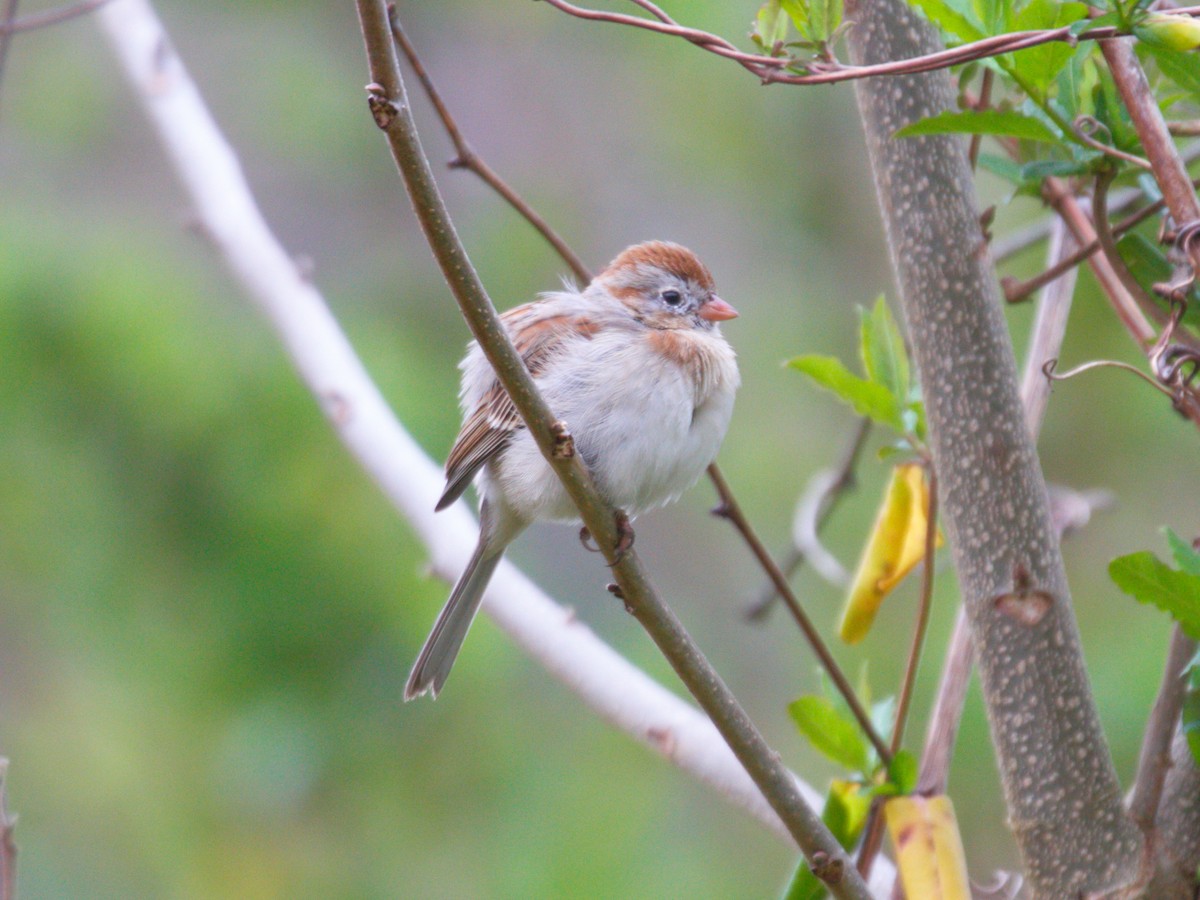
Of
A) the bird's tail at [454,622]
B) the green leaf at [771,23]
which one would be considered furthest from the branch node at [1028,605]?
the bird's tail at [454,622]

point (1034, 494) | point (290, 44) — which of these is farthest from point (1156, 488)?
point (290, 44)

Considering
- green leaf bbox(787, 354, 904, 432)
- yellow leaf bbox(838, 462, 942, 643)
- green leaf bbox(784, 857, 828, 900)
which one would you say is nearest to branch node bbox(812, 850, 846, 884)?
green leaf bbox(784, 857, 828, 900)

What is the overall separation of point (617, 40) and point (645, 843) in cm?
370

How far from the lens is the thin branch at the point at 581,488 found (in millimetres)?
1139

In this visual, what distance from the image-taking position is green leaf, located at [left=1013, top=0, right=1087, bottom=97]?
4.47 ft

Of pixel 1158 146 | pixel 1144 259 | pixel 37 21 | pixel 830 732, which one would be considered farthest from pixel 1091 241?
pixel 37 21

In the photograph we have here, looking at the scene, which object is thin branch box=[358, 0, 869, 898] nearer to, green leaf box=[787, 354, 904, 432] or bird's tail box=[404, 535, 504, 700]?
green leaf box=[787, 354, 904, 432]

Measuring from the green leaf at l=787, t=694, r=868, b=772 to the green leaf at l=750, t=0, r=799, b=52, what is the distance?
880mm

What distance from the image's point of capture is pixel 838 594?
503cm

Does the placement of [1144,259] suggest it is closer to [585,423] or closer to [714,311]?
[585,423]

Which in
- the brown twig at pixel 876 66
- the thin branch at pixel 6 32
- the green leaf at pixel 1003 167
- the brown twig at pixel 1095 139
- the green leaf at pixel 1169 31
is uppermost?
the thin branch at pixel 6 32

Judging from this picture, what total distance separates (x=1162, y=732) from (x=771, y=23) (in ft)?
3.39

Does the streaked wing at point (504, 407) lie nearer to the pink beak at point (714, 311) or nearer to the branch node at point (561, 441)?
the pink beak at point (714, 311)

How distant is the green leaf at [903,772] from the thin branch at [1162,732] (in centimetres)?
28
